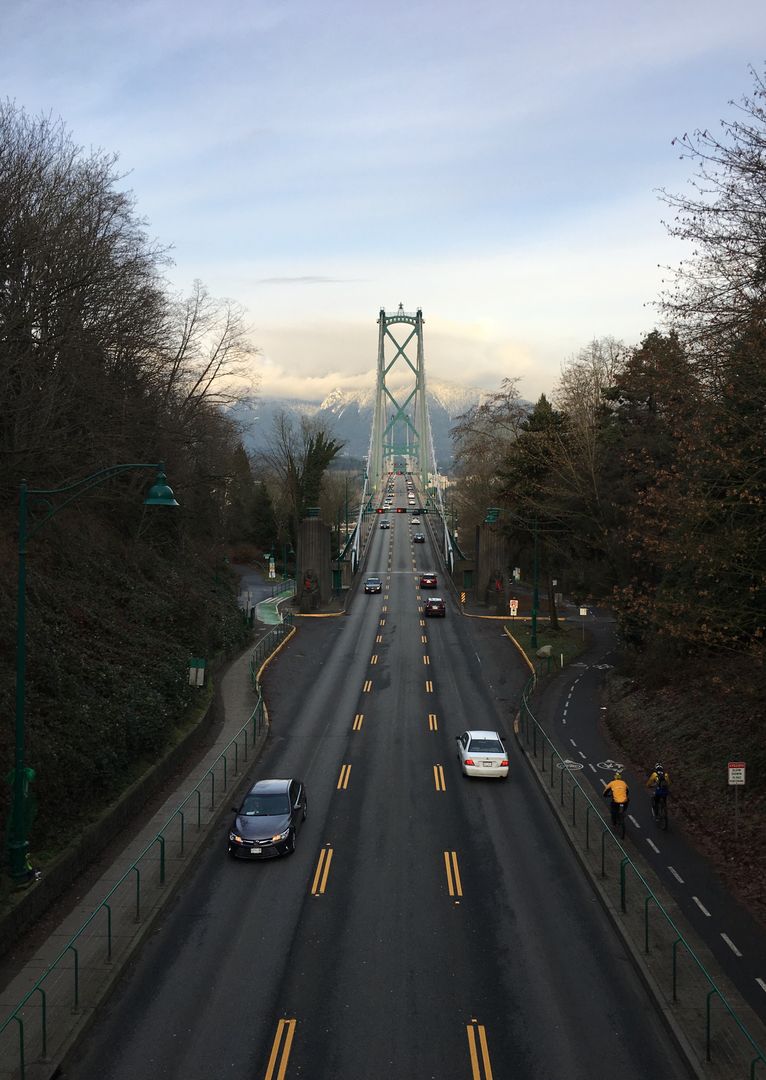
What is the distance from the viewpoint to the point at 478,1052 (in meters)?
11.1

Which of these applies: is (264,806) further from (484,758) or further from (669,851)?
(669,851)

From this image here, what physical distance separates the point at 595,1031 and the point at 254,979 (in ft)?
17.1

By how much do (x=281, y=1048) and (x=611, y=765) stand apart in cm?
1667

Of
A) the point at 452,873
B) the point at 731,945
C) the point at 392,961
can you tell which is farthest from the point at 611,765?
the point at 392,961

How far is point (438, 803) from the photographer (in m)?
22.0

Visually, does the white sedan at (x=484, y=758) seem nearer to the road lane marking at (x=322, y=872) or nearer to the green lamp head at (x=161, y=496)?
the road lane marking at (x=322, y=872)

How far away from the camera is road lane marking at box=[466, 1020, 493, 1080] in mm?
10555

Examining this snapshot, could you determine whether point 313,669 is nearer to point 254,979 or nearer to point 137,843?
point 137,843

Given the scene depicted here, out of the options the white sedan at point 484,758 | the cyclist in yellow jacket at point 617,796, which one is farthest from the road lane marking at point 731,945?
the white sedan at point 484,758

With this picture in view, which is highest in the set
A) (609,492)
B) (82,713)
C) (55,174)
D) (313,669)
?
(55,174)

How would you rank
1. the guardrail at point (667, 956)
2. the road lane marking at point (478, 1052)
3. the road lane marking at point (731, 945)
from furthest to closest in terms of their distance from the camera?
the road lane marking at point (731, 945) → the guardrail at point (667, 956) → the road lane marking at point (478, 1052)

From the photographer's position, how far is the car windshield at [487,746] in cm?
2419

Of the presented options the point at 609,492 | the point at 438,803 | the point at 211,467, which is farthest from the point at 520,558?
the point at 438,803

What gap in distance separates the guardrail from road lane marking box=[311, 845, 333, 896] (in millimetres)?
5542
